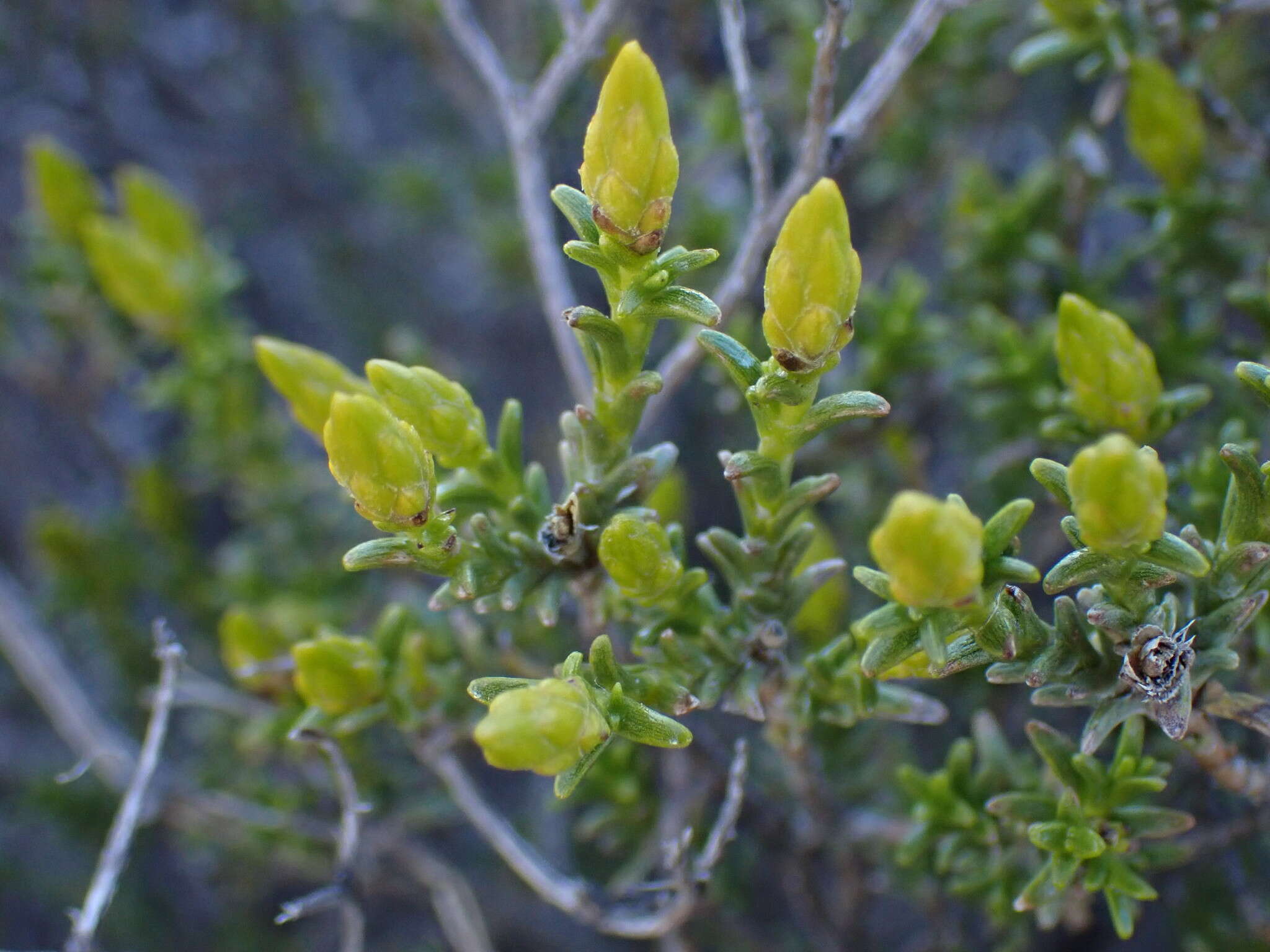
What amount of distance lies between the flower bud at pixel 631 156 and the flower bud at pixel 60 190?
5.55ft

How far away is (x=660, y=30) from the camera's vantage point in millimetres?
2656

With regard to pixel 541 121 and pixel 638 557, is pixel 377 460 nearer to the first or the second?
pixel 638 557

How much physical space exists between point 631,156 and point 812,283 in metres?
0.22

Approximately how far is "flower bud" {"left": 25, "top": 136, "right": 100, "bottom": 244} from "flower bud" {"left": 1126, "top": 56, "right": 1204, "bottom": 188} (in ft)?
6.94

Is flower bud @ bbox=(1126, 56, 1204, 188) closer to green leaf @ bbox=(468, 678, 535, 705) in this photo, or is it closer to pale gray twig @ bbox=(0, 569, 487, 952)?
green leaf @ bbox=(468, 678, 535, 705)

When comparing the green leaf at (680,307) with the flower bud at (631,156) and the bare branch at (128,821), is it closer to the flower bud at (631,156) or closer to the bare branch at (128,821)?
the flower bud at (631,156)

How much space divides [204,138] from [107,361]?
111 cm

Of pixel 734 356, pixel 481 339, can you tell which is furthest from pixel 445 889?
pixel 481 339

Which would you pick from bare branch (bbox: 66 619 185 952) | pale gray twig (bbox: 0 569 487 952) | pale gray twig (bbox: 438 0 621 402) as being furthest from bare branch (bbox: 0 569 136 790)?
pale gray twig (bbox: 438 0 621 402)

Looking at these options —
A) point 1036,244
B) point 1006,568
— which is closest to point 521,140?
point 1036,244

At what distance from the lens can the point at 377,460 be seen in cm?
102

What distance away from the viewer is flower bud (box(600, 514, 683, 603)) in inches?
42.9

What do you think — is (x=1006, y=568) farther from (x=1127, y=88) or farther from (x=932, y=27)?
(x=1127, y=88)

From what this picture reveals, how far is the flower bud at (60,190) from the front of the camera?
2.17 metres
